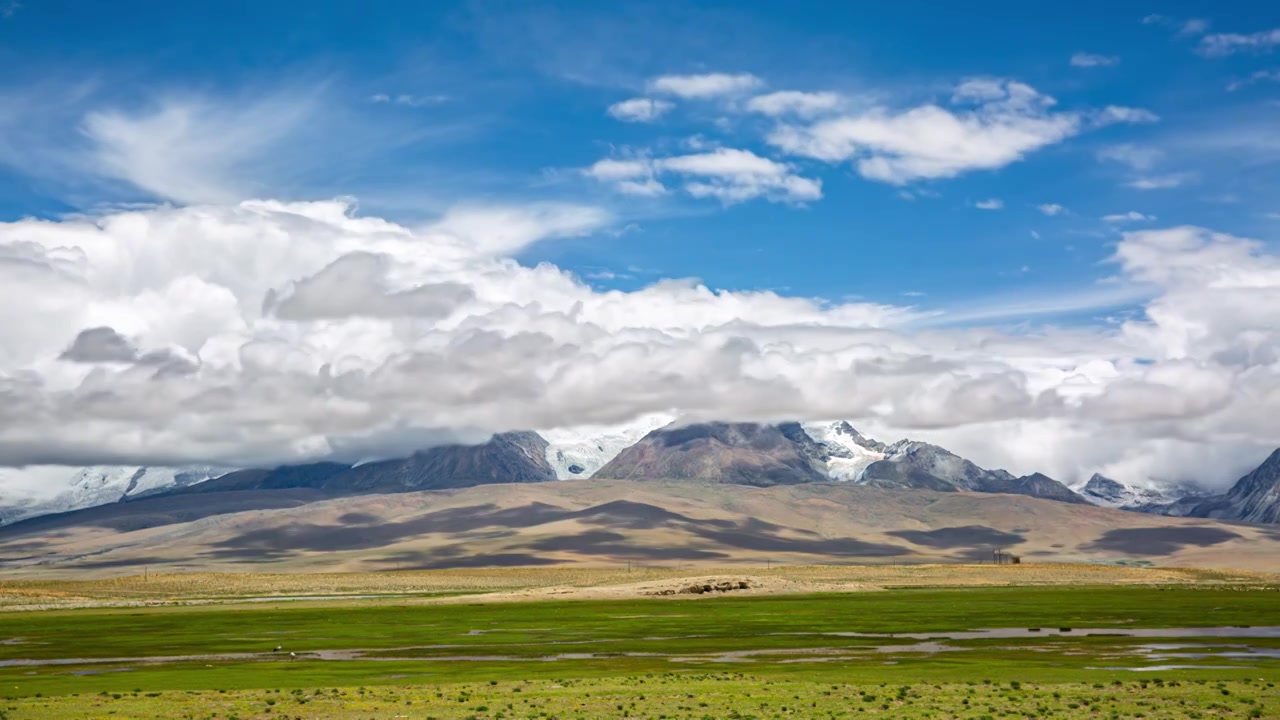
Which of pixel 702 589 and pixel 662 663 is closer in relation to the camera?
pixel 662 663

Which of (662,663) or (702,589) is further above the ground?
(662,663)

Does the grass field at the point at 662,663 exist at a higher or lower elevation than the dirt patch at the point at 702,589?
higher

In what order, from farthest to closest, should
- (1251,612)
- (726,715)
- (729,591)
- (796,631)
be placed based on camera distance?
(729,591) → (1251,612) → (796,631) → (726,715)

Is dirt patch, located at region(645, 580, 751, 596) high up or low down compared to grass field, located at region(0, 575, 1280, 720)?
down

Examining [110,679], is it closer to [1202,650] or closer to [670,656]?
[670,656]

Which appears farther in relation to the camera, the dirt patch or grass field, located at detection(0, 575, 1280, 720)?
the dirt patch

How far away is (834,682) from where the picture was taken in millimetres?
57406

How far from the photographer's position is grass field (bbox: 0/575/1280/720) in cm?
4969

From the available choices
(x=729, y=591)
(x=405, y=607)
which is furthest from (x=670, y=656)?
(x=729, y=591)

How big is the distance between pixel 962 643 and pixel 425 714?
46.7m

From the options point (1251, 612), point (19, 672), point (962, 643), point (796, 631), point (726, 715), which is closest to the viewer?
point (726, 715)

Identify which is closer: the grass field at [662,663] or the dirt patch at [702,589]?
the grass field at [662,663]

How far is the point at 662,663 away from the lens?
70625mm

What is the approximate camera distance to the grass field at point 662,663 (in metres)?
49.7
